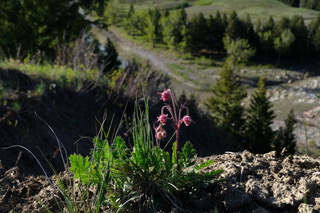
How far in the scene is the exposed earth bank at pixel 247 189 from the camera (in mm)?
2061

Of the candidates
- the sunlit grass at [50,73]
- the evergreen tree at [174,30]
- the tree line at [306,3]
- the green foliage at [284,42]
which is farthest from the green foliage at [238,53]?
the sunlit grass at [50,73]

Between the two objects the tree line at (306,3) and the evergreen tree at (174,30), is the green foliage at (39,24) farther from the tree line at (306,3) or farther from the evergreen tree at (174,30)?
the tree line at (306,3)

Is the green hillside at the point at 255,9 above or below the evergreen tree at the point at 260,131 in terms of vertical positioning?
above

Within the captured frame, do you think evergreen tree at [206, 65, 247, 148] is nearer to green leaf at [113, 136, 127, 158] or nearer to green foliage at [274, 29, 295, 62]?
green leaf at [113, 136, 127, 158]

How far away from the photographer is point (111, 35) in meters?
67.9

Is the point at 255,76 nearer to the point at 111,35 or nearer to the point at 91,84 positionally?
the point at 111,35

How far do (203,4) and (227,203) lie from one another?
85.6m

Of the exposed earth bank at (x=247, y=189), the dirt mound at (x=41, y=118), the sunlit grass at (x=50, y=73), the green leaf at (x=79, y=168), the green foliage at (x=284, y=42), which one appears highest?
the green leaf at (x=79, y=168)

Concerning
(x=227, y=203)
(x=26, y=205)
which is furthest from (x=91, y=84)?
(x=227, y=203)

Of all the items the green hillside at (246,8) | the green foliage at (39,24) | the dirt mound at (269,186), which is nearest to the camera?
the dirt mound at (269,186)

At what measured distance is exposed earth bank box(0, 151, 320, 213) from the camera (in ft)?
6.76

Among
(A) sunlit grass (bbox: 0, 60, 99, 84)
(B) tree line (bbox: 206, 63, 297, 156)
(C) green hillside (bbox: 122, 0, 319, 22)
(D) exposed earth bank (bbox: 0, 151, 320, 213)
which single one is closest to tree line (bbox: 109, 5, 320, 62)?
(C) green hillside (bbox: 122, 0, 319, 22)

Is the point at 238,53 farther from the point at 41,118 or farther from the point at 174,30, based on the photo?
the point at 41,118

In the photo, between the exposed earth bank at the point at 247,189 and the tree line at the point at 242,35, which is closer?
the exposed earth bank at the point at 247,189
